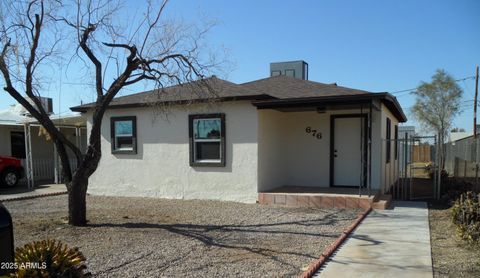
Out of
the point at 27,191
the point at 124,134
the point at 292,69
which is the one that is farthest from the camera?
the point at 292,69

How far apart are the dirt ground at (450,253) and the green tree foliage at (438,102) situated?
25767 mm

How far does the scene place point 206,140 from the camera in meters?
12.3

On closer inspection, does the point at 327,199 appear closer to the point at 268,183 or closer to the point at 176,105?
the point at 268,183

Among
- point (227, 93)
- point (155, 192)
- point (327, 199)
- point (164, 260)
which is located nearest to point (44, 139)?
point (155, 192)

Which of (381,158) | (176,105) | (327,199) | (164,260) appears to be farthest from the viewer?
(176,105)

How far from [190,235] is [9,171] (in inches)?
458

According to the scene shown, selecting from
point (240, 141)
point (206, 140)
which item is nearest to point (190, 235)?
point (240, 141)

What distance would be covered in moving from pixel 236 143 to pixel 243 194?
1418 mm

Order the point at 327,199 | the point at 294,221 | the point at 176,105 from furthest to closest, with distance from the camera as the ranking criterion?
the point at 176,105 < the point at 327,199 < the point at 294,221

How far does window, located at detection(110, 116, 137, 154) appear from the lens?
526 inches

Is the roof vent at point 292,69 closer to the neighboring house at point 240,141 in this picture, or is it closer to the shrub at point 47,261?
the neighboring house at point 240,141

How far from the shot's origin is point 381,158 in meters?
11.7

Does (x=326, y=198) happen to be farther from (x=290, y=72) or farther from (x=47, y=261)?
(x=290, y=72)

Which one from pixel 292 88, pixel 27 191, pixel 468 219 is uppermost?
pixel 292 88
